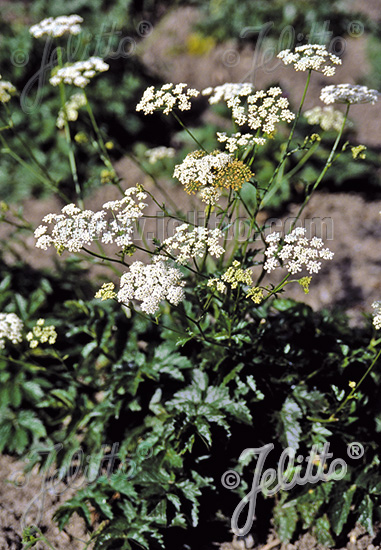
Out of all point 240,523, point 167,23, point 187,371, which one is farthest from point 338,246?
point 167,23

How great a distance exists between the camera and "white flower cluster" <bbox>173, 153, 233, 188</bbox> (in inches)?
101

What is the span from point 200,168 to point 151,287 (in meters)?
0.67

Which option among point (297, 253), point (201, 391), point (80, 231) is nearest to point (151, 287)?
point (80, 231)

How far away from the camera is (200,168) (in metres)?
2.59

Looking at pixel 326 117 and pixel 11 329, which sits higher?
pixel 326 117

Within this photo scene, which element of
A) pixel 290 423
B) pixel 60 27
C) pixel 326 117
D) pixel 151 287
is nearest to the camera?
pixel 151 287

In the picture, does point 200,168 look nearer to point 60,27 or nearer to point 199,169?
point 199,169

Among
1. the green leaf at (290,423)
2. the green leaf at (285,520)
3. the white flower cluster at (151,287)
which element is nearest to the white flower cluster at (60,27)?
the white flower cluster at (151,287)

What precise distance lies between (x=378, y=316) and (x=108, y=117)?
5162 mm

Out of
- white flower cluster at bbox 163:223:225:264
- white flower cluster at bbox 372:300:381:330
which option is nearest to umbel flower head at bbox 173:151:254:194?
white flower cluster at bbox 163:223:225:264

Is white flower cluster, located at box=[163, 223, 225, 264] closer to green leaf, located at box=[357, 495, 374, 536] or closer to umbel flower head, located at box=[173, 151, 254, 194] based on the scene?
umbel flower head, located at box=[173, 151, 254, 194]

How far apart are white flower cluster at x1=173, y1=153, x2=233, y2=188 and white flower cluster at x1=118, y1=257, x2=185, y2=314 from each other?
476 mm

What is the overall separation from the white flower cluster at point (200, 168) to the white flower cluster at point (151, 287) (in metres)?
0.48

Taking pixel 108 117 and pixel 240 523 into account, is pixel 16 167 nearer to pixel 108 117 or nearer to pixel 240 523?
pixel 108 117
